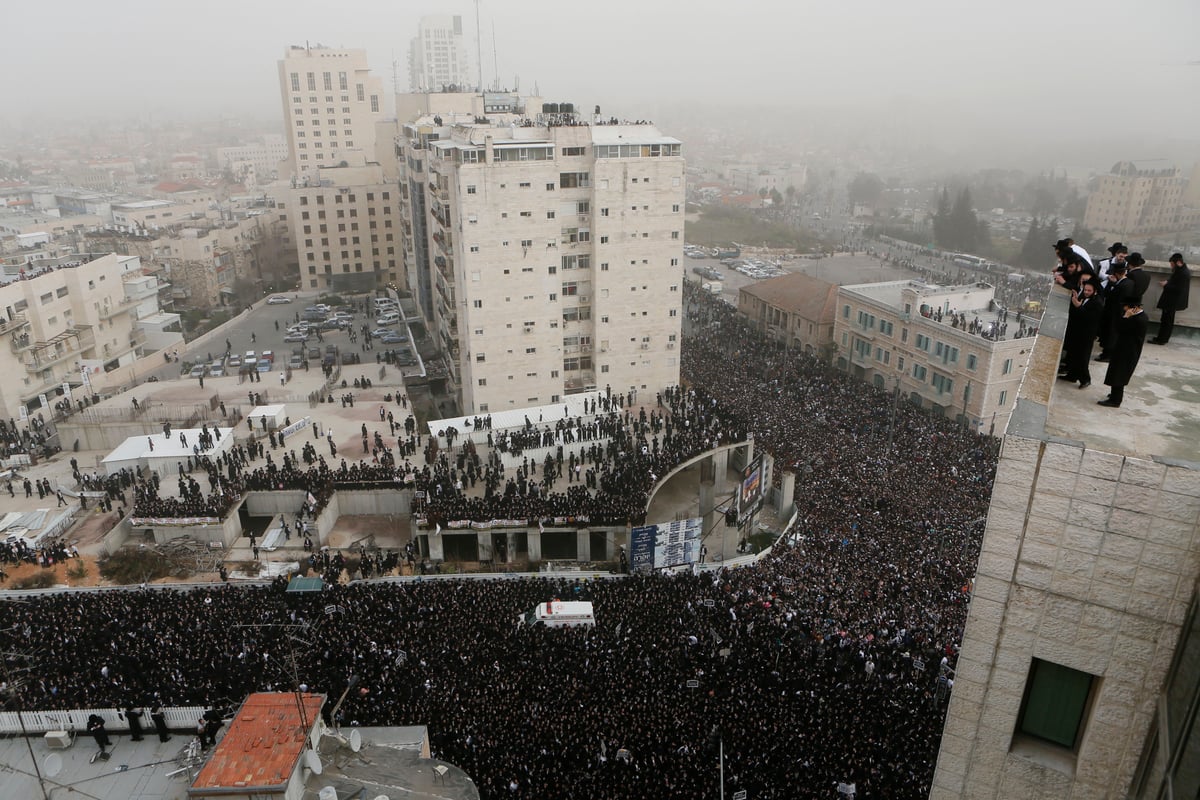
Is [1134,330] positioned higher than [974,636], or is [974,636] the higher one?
[1134,330]

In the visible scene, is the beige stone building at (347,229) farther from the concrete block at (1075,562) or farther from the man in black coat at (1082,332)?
the concrete block at (1075,562)

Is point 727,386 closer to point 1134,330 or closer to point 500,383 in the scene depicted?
point 500,383

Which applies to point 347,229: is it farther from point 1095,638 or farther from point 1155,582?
point 1155,582

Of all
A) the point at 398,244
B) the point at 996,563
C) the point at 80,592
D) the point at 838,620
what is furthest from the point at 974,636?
the point at 398,244

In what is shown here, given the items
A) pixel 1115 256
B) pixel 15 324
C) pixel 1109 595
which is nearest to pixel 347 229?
pixel 15 324

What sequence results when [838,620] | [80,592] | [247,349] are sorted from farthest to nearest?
[247,349] → [80,592] → [838,620]

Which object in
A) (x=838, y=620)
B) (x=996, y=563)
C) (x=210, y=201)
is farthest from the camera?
(x=210, y=201)

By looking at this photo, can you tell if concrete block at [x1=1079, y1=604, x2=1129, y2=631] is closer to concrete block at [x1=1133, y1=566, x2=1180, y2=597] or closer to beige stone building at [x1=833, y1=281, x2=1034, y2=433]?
concrete block at [x1=1133, y1=566, x2=1180, y2=597]

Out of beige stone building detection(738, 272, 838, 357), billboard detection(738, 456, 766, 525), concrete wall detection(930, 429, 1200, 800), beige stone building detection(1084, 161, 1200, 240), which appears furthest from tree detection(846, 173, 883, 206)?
concrete wall detection(930, 429, 1200, 800)
